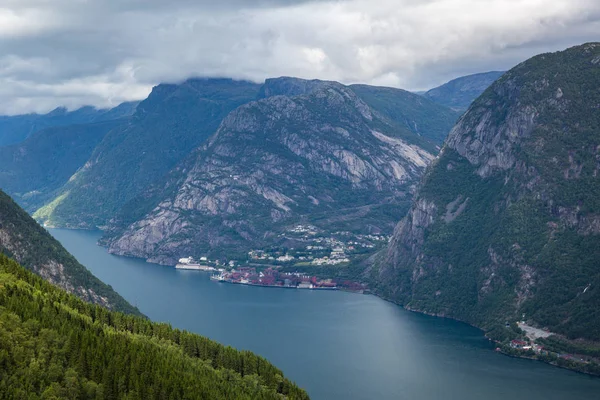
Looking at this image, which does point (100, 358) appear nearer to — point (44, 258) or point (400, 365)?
point (44, 258)

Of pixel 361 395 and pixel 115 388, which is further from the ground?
pixel 115 388

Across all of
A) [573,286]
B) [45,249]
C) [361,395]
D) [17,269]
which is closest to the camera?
[17,269]

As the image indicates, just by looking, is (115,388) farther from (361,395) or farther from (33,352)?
(361,395)

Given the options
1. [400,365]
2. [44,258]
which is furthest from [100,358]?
[400,365]

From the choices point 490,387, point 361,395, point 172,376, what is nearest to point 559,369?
point 490,387

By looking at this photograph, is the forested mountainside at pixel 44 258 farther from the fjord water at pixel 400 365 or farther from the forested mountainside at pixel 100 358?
the forested mountainside at pixel 100 358

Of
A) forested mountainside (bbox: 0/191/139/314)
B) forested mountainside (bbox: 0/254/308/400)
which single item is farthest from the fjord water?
forested mountainside (bbox: 0/254/308/400)
